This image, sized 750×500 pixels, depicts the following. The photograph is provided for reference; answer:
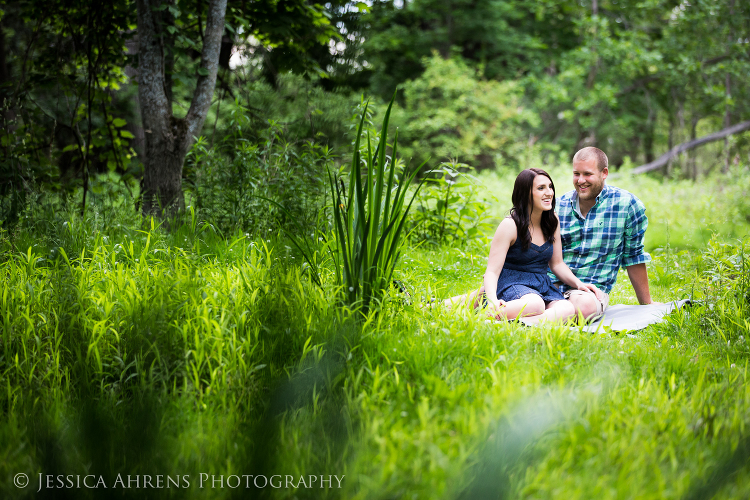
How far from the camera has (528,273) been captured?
336cm

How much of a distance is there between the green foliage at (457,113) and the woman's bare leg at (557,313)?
466 inches

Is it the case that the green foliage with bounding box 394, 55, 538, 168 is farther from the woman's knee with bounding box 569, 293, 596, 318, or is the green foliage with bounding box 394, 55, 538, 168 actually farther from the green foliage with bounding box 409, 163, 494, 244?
the woman's knee with bounding box 569, 293, 596, 318

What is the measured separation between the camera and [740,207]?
819 centimetres

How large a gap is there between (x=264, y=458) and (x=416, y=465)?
50 cm

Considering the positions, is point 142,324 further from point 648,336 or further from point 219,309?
point 648,336

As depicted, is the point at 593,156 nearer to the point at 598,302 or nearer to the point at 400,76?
the point at 598,302

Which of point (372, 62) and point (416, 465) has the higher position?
point (372, 62)

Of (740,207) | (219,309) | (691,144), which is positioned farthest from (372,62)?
(219,309)

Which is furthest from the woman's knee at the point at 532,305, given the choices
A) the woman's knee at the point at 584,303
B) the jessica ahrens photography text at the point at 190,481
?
the jessica ahrens photography text at the point at 190,481

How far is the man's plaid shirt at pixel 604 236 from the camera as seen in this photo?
3.52 metres

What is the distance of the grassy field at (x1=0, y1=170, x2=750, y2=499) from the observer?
1.57m

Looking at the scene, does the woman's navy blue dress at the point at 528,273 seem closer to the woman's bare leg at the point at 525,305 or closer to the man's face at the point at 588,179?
the woman's bare leg at the point at 525,305

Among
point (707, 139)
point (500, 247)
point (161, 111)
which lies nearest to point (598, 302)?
point (500, 247)

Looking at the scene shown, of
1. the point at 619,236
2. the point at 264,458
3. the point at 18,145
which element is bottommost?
the point at 264,458
